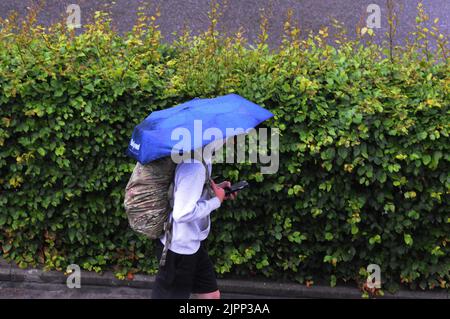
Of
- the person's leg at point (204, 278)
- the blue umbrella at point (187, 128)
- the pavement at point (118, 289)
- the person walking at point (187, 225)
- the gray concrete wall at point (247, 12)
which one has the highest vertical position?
the gray concrete wall at point (247, 12)

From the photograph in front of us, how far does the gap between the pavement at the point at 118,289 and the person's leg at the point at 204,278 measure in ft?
3.55

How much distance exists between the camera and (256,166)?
4.73 metres

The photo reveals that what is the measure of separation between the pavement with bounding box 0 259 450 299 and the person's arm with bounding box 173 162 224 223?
1816 mm

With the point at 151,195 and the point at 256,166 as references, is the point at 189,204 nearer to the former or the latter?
the point at 151,195

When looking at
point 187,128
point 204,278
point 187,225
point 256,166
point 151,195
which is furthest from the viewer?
point 256,166

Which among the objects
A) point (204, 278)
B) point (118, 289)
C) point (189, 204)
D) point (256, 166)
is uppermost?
point (256, 166)

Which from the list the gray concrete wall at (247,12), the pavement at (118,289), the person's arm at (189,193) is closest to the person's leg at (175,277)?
the person's arm at (189,193)

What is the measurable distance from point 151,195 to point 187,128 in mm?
459

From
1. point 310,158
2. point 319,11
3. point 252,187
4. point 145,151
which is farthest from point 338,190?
point 319,11

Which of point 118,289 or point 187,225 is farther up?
point 187,225

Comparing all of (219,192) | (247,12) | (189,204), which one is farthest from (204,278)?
(247,12)

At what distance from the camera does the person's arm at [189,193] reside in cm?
340

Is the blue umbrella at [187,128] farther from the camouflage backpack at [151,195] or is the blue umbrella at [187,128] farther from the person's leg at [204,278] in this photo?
the person's leg at [204,278]
